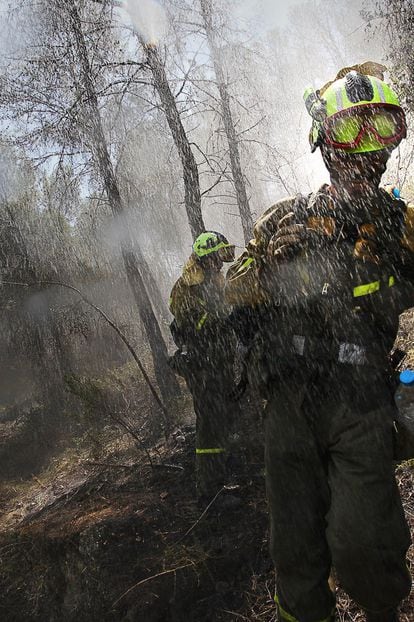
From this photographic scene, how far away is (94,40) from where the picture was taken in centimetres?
730

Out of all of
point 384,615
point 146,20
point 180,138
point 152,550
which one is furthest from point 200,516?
point 146,20

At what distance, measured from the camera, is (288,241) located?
192 cm

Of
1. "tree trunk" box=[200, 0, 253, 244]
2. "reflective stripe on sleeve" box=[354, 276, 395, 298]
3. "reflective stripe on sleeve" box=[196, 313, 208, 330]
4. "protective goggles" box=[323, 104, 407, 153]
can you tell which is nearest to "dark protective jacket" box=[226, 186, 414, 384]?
"reflective stripe on sleeve" box=[354, 276, 395, 298]

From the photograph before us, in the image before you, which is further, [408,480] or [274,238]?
[408,480]

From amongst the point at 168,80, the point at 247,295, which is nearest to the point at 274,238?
the point at 247,295

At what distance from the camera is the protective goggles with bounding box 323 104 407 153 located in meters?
1.86

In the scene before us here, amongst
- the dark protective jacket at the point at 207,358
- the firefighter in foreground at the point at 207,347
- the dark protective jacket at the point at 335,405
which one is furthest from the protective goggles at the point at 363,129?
the dark protective jacket at the point at 207,358

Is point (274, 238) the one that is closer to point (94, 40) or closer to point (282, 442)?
point (282, 442)

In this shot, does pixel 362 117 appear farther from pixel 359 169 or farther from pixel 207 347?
pixel 207 347

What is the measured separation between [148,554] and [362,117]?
3.52 meters

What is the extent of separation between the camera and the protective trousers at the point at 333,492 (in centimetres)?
172

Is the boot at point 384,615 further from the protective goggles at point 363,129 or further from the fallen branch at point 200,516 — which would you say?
the fallen branch at point 200,516

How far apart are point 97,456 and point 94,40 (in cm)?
700

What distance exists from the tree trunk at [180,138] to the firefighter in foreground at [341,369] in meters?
5.12
